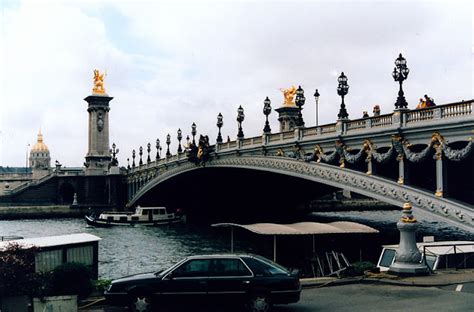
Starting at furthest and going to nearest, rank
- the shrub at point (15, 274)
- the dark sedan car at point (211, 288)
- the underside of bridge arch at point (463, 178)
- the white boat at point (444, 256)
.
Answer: the underside of bridge arch at point (463, 178) < the white boat at point (444, 256) < the dark sedan car at point (211, 288) < the shrub at point (15, 274)

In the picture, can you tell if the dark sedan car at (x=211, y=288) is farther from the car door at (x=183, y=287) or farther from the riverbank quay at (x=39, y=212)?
the riverbank quay at (x=39, y=212)

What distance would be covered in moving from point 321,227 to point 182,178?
55146 millimetres

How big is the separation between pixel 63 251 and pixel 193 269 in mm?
5708

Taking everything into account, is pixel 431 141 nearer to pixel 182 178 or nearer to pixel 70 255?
pixel 70 255

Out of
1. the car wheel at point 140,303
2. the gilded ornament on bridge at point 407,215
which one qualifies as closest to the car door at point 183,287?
the car wheel at point 140,303

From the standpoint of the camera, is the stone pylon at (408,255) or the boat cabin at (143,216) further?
the boat cabin at (143,216)

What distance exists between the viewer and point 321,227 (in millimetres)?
25922

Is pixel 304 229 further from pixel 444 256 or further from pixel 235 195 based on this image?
pixel 235 195

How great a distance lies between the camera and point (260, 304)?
14.9 meters

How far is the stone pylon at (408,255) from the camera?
1964cm

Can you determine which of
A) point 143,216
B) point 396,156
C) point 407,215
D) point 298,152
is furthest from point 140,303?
point 143,216

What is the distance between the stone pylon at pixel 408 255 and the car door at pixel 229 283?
6.74 meters

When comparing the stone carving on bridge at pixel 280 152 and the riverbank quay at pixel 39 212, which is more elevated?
the stone carving on bridge at pixel 280 152

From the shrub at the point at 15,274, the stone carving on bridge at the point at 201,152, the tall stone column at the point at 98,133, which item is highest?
the tall stone column at the point at 98,133
